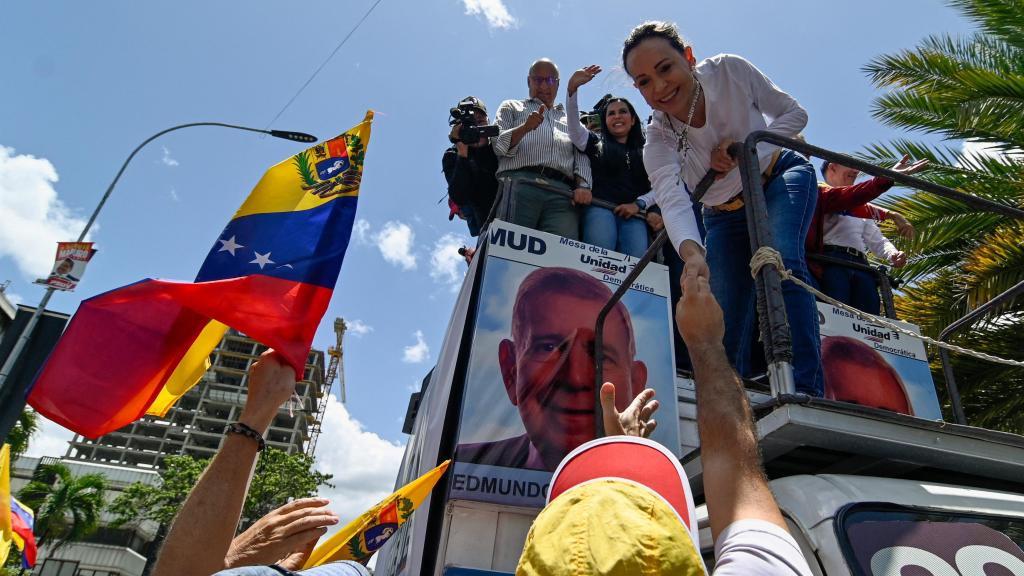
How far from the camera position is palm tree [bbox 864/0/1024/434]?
23.6 ft

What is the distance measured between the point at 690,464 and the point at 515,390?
1.77 m

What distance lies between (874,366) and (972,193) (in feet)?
9.85

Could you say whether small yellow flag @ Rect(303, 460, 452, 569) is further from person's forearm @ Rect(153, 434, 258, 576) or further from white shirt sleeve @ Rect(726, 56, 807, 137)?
white shirt sleeve @ Rect(726, 56, 807, 137)

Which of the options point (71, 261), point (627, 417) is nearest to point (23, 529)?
point (71, 261)

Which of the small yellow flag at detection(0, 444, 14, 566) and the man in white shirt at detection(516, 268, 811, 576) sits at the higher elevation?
the small yellow flag at detection(0, 444, 14, 566)

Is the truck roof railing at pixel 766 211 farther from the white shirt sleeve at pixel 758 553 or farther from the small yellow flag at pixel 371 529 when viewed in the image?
the small yellow flag at pixel 371 529

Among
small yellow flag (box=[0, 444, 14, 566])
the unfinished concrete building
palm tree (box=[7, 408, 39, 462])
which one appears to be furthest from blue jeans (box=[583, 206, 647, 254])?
the unfinished concrete building

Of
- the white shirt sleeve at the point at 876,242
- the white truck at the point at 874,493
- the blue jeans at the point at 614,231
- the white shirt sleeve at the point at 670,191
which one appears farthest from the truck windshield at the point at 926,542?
the white shirt sleeve at the point at 876,242

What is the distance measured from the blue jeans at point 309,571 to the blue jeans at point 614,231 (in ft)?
13.4

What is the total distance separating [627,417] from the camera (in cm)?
178

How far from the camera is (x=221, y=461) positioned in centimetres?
138

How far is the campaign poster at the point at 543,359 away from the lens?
3832 mm

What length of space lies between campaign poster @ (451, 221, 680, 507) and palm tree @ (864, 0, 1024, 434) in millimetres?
4890

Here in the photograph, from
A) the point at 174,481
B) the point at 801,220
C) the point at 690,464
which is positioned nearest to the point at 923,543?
the point at 690,464
